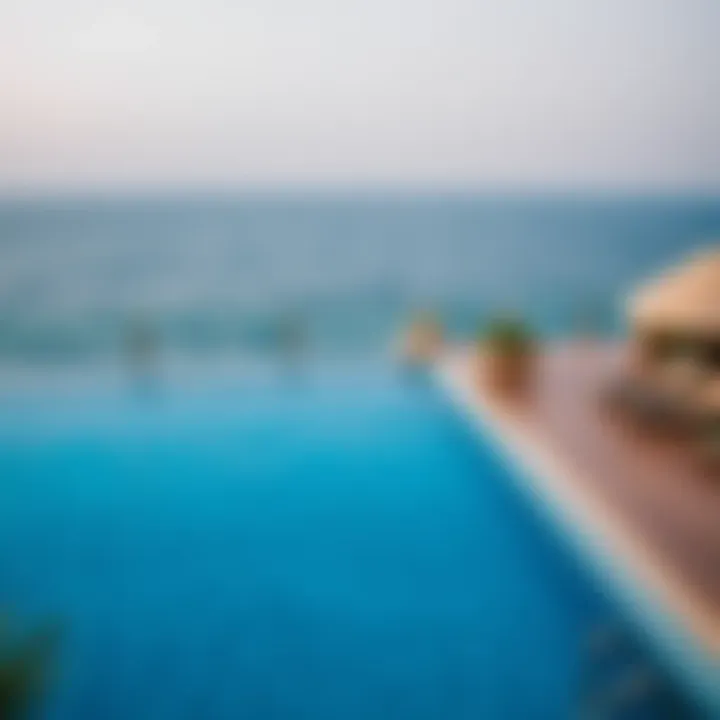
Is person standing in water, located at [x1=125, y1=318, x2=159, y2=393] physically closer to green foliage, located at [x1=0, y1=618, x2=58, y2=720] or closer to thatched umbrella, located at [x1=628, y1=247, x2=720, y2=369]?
green foliage, located at [x1=0, y1=618, x2=58, y2=720]

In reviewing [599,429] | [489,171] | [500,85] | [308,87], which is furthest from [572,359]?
[308,87]

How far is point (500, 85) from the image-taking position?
2037mm

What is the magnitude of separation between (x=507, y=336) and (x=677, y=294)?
50cm

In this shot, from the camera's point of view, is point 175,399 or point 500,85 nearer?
point 500,85

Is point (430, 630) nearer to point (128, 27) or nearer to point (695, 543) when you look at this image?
point (695, 543)

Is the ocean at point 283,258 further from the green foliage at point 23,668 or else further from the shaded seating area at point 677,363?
the green foliage at point 23,668

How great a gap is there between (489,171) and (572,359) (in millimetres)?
689

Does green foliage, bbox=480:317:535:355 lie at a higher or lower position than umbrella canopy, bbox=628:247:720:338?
higher

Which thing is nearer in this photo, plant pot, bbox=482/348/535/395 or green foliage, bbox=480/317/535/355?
green foliage, bbox=480/317/535/355

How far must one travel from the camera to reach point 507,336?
237 cm

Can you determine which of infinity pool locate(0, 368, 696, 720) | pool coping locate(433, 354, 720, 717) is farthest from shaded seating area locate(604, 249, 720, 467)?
infinity pool locate(0, 368, 696, 720)

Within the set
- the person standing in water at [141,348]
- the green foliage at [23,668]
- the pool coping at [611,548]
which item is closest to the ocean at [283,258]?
the person standing in water at [141,348]

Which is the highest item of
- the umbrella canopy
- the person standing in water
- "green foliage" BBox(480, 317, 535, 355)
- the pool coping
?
the person standing in water

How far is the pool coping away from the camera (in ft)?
5.41
